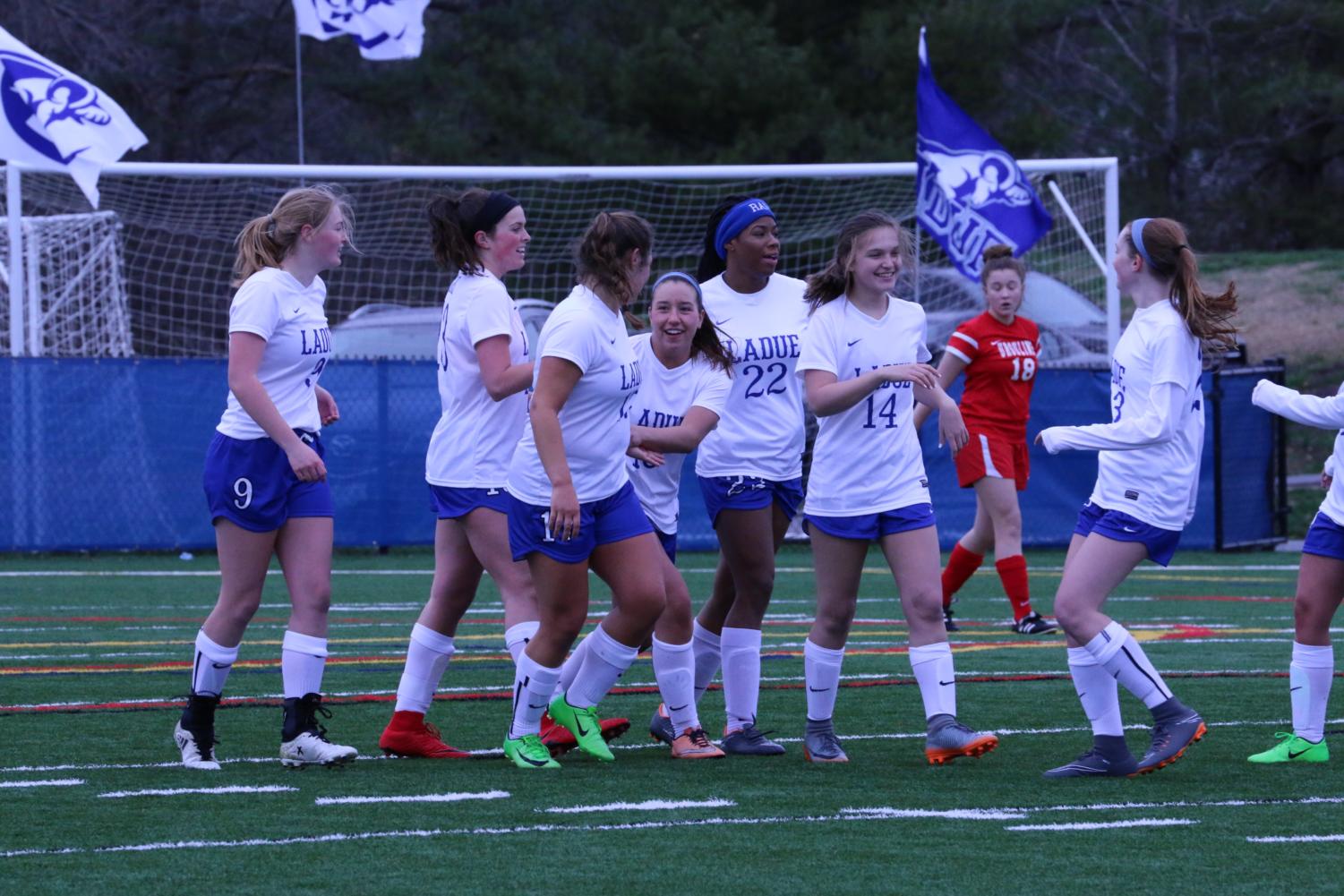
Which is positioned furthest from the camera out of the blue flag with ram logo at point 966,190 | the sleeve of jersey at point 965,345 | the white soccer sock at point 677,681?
the blue flag with ram logo at point 966,190

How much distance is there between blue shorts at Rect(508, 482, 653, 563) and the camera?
657 cm

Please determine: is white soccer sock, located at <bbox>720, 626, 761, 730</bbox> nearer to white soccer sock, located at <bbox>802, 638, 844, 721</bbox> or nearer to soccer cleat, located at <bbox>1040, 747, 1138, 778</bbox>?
white soccer sock, located at <bbox>802, 638, 844, 721</bbox>

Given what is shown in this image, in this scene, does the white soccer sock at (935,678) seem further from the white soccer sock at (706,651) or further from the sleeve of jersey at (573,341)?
the sleeve of jersey at (573,341)

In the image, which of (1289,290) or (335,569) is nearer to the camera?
(335,569)

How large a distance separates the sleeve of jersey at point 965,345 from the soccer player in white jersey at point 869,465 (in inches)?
Answer: 190

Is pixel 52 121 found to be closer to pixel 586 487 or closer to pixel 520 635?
pixel 520 635

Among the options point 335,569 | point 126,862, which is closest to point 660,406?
point 126,862

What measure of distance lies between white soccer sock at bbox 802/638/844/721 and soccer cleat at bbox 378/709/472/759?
1.20 meters

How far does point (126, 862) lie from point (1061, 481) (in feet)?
45.9

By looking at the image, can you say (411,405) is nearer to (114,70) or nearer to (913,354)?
(913,354)

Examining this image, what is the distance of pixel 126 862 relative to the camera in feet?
17.0

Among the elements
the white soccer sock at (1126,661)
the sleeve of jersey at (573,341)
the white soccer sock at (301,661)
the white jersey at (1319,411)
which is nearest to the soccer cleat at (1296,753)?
the white soccer sock at (1126,661)

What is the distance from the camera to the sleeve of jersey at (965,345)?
11836mm

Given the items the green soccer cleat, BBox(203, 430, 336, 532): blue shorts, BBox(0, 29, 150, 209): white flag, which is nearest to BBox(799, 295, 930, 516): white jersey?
the green soccer cleat
